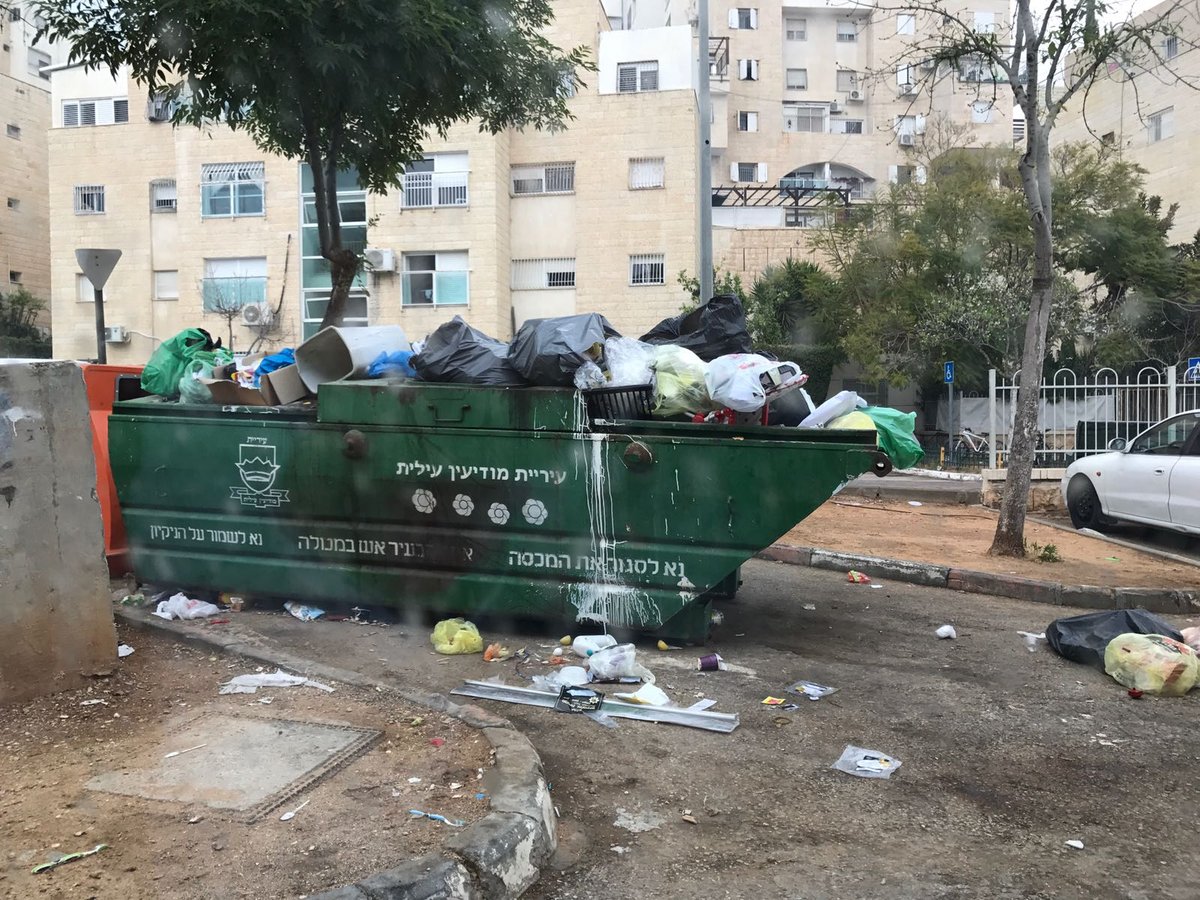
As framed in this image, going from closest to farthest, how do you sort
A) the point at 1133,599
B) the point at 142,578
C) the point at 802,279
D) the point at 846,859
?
1. the point at 846,859
2. the point at 142,578
3. the point at 1133,599
4. the point at 802,279

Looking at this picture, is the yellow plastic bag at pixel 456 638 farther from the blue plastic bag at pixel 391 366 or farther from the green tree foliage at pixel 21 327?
the green tree foliage at pixel 21 327

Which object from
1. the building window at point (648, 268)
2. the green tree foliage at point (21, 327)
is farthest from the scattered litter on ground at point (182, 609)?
the green tree foliage at point (21, 327)

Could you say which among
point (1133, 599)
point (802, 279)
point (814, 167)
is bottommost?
point (1133, 599)

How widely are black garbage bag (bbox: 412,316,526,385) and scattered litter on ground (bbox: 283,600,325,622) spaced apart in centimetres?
171

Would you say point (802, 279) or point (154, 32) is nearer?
point (154, 32)

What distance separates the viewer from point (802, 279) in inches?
1038

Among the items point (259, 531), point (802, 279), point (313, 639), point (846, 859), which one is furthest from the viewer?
point (802, 279)

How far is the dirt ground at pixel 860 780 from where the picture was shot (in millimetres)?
3121

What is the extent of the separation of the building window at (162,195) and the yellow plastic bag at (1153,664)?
1127 inches

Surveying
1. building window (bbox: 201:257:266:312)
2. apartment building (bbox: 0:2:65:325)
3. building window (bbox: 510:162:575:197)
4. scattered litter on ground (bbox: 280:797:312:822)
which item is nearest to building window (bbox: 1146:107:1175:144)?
building window (bbox: 510:162:575:197)

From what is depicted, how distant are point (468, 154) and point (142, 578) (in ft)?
70.0

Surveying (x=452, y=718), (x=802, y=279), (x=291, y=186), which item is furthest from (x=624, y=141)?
(x=452, y=718)

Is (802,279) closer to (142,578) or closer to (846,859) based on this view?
(142,578)

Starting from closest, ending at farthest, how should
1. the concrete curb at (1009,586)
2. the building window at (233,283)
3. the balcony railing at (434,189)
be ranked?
1. the concrete curb at (1009,586)
2. the balcony railing at (434,189)
3. the building window at (233,283)
